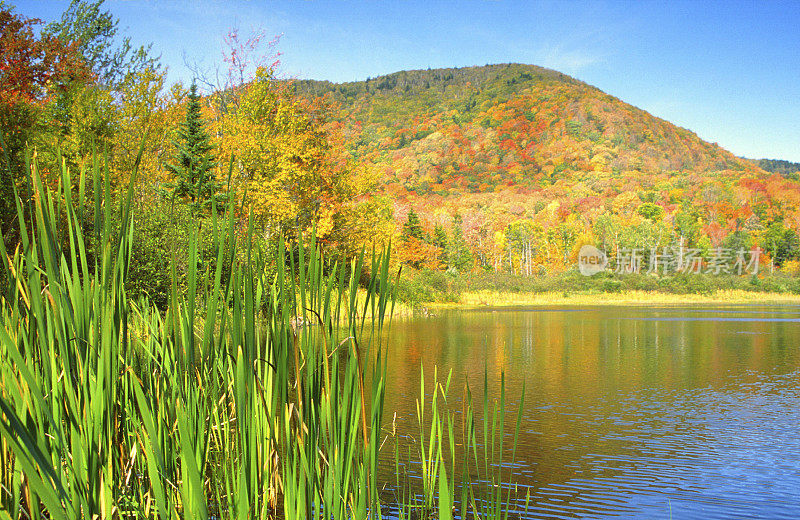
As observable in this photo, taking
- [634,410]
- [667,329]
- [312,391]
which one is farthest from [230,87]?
[312,391]

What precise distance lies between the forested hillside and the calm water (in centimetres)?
1428

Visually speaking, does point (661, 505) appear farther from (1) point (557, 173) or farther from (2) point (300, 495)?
(1) point (557, 173)

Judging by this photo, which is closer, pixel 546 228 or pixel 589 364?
pixel 589 364

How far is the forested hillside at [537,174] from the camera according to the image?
5103 cm

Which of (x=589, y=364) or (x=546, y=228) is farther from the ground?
(x=546, y=228)

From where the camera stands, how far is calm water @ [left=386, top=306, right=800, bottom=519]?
443 centimetres

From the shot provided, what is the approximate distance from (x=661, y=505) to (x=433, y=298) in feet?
77.4

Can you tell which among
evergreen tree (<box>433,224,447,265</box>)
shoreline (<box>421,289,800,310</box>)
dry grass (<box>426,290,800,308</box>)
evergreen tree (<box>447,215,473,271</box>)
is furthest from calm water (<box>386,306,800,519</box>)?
evergreen tree (<box>447,215,473,271</box>)

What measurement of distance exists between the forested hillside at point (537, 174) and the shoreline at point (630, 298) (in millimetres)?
4363

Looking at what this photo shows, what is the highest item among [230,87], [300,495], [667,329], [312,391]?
[230,87]

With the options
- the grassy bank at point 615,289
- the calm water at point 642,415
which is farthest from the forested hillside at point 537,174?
the calm water at point 642,415

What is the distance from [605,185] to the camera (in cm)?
7362

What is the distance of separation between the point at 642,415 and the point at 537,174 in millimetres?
82300

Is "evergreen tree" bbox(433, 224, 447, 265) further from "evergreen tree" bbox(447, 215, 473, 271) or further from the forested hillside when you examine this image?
"evergreen tree" bbox(447, 215, 473, 271)
